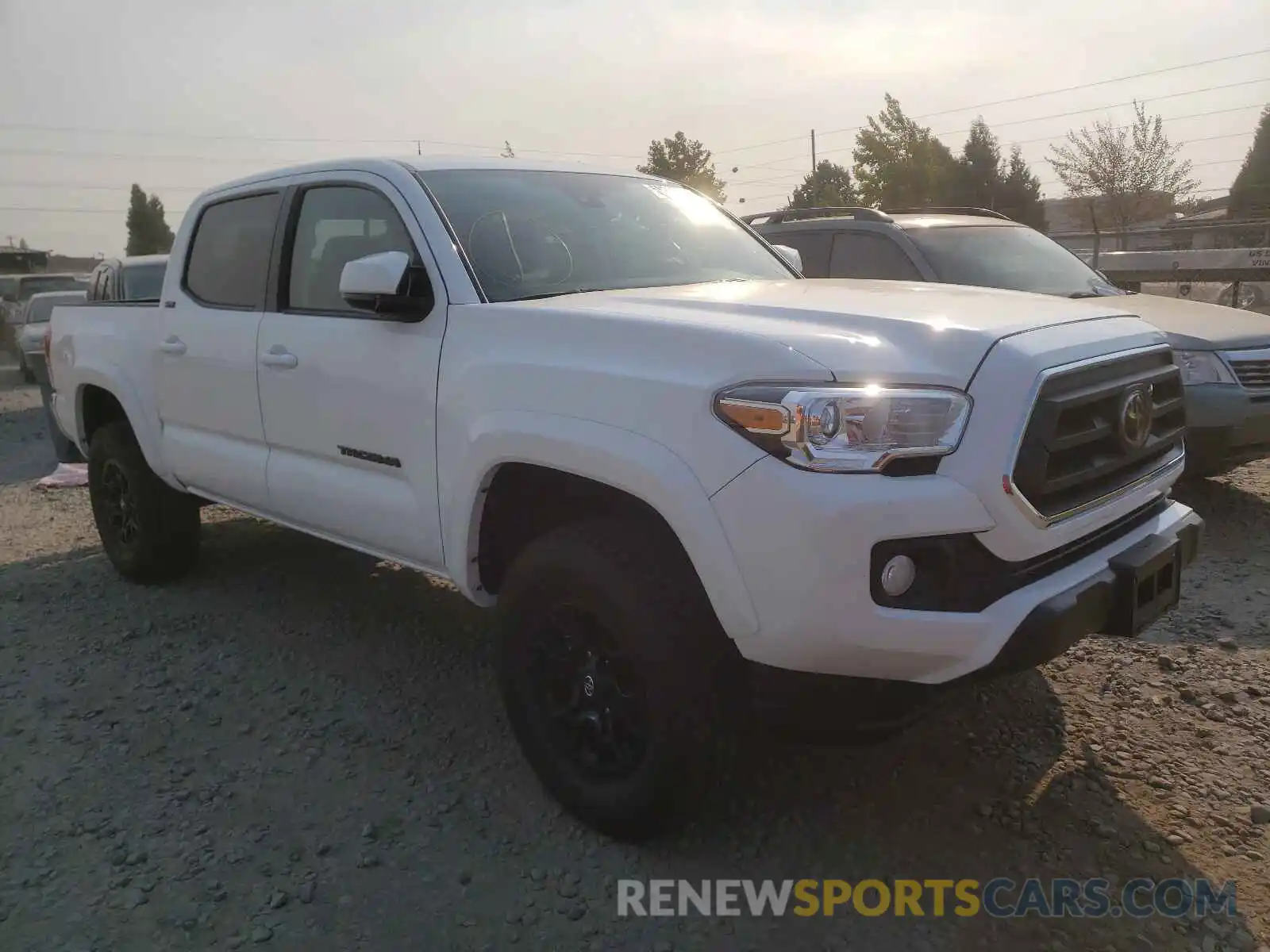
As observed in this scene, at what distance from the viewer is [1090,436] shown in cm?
251

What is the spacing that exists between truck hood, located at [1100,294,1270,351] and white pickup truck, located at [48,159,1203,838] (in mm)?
2811

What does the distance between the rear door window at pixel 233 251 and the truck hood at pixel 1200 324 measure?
414 centimetres

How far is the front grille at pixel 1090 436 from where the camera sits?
7.63 ft

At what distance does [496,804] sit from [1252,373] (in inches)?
183

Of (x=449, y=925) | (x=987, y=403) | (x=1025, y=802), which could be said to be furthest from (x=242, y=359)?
(x=1025, y=802)

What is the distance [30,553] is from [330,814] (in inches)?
163

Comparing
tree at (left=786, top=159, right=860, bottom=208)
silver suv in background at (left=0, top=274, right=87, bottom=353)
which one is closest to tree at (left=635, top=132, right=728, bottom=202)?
tree at (left=786, top=159, right=860, bottom=208)

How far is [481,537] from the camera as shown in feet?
10.1

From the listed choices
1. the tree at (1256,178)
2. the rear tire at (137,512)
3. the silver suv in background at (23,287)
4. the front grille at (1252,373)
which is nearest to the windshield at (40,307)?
the silver suv in background at (23,287)

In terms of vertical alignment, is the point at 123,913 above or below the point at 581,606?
below

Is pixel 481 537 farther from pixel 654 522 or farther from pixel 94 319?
pixel 94 319

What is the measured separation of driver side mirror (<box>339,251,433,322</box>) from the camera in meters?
3.01

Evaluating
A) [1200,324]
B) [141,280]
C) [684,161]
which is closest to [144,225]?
[684,161]

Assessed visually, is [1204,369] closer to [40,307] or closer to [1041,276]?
[1041,276]
